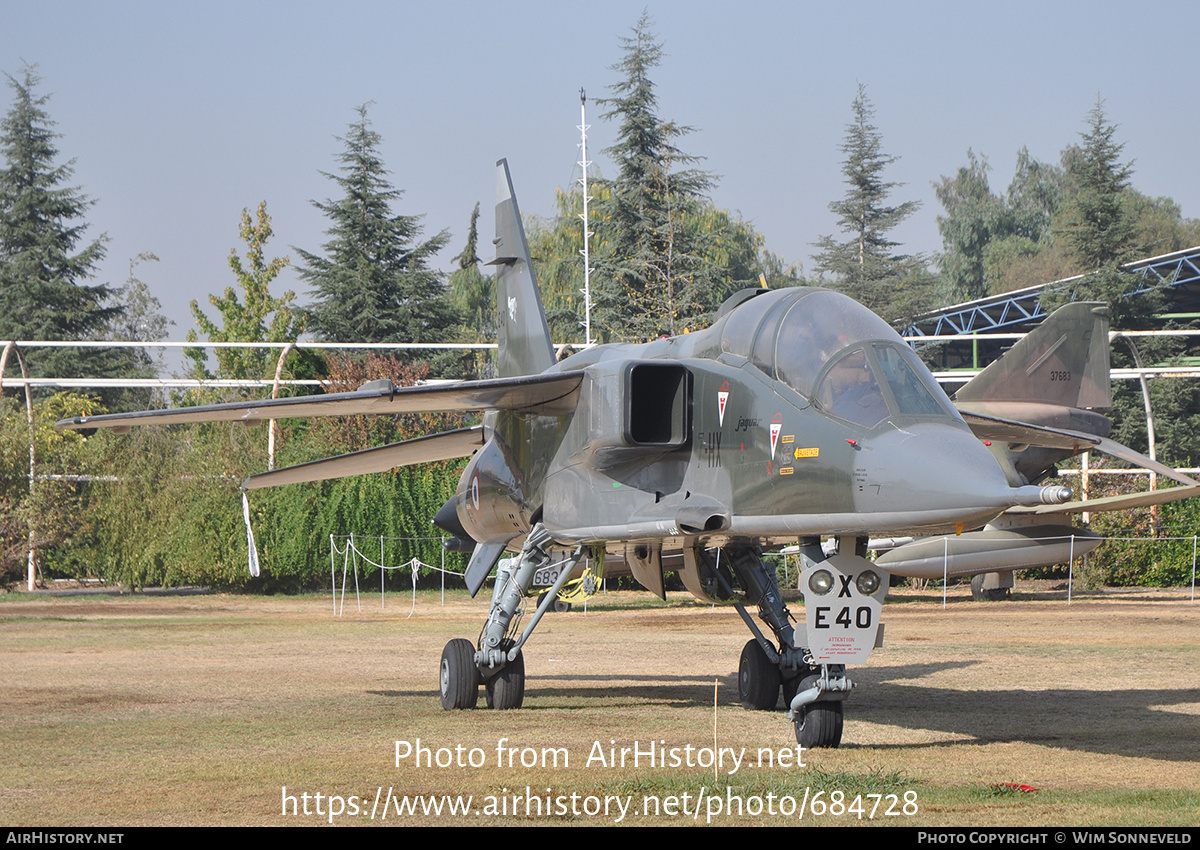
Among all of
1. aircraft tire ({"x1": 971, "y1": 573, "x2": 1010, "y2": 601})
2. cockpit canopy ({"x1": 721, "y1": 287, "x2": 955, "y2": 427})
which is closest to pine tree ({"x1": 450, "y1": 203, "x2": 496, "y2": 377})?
aircraft tire ({"x1": 971, "y1": 573, "x2": 1010, "y2": 601})

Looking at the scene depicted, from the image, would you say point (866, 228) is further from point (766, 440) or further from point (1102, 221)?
point (766, 440)

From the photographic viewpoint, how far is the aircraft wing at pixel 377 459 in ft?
42.6

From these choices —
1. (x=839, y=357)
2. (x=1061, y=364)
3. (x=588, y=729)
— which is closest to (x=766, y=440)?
(x=839, y=357)

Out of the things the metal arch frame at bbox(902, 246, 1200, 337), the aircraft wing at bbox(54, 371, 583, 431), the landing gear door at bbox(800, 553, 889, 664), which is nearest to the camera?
the landing gear door at bbox(800, 553, 889, 664)

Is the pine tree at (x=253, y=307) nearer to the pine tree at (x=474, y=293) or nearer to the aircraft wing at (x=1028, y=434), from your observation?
the pine tree at (x=474, y=293)

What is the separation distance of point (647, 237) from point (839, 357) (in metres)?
35.6

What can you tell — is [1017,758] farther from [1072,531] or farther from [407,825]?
[1072,531]

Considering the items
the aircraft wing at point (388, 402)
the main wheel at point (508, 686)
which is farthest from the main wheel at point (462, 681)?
the aircraft wing at point (388, 402)

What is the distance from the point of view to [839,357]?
8539 millimetres

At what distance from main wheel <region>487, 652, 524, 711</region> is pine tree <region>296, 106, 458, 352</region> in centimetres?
4191

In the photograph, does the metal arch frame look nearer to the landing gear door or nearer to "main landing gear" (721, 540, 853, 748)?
"main landing gear" (721, 540, 853, 748)

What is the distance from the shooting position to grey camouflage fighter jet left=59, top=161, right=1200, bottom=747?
802cm
